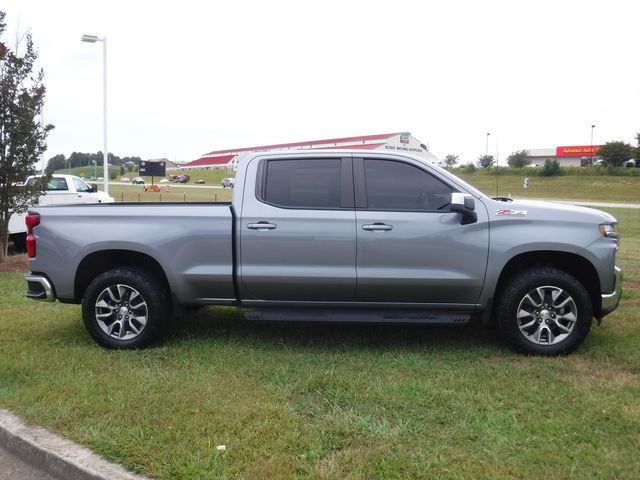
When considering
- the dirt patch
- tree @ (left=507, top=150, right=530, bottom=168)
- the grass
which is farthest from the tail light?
tree @ (left=507, top=150, right=530, bottom=168)

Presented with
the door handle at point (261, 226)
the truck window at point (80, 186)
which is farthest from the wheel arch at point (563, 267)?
the truck window at point (80, 186)

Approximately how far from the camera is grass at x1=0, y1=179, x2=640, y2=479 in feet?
10.4

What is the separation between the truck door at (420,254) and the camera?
4.83m

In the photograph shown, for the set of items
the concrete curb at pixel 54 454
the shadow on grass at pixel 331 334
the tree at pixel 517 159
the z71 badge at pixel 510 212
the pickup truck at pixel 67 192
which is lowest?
the concrete curb at pixel 54 454

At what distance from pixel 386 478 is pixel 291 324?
10.1 ft

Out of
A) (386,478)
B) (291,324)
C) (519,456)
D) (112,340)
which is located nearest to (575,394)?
(519,456)

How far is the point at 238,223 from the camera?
4.96m

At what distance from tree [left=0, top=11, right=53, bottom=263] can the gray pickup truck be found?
5.33 m

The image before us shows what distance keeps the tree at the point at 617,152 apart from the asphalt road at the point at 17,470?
7380cm

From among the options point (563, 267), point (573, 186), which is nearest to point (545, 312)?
point (563, 267)

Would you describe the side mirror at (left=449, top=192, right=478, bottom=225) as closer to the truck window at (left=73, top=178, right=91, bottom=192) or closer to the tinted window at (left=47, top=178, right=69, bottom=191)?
the tinted window at (left=47, top=178, right=69, bottom=191)

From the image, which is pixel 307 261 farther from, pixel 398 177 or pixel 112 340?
pixel 112 340

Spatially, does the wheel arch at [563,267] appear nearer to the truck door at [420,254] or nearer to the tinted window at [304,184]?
the truck door at [420,254]

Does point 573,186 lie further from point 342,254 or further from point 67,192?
point 342,254
